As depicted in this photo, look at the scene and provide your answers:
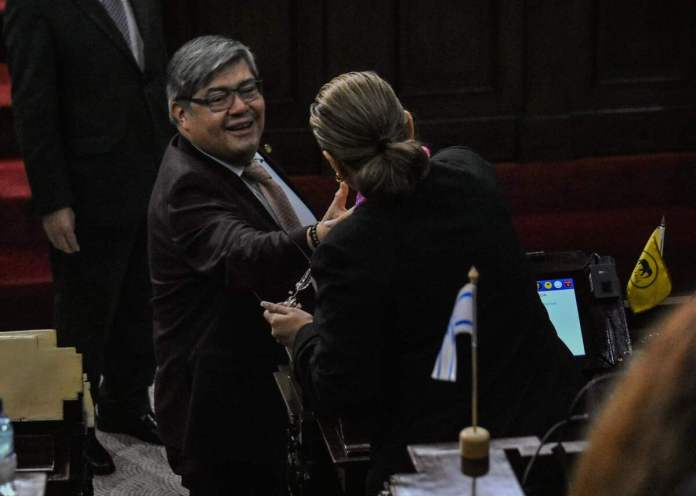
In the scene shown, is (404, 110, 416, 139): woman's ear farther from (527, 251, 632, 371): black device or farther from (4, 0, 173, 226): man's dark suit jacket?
(4, 0, 173, 226): man's dark suit jacket

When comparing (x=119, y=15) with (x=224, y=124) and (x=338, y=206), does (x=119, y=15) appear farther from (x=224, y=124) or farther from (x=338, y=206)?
(x=338, y=206)

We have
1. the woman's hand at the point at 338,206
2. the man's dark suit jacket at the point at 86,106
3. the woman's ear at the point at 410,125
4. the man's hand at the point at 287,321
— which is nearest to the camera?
the woman's ear at the point at 410,125

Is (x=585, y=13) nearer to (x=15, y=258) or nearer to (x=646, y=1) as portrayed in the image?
(x=646, y=1)

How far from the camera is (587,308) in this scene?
10.4 feet

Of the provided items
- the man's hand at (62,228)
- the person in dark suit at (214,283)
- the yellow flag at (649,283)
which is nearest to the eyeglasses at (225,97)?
the person in dark suit at (214,283)

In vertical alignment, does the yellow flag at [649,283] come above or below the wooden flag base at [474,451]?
below

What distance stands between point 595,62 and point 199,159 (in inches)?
107

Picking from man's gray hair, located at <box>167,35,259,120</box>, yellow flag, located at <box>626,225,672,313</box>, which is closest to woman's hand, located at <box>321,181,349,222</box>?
man's gray hair, located at <box>167,35,259,120</box>

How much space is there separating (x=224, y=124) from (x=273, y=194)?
0.20 metres

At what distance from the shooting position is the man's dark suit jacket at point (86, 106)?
12.7ft

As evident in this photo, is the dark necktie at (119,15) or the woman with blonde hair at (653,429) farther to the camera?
the dark necktie at (119,15)

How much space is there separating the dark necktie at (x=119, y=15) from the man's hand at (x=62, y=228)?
53cm

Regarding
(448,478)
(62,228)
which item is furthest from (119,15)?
(448,478)

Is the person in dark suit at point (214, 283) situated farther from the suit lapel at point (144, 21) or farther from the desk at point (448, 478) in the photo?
the suit lapel at point (144, 21)
